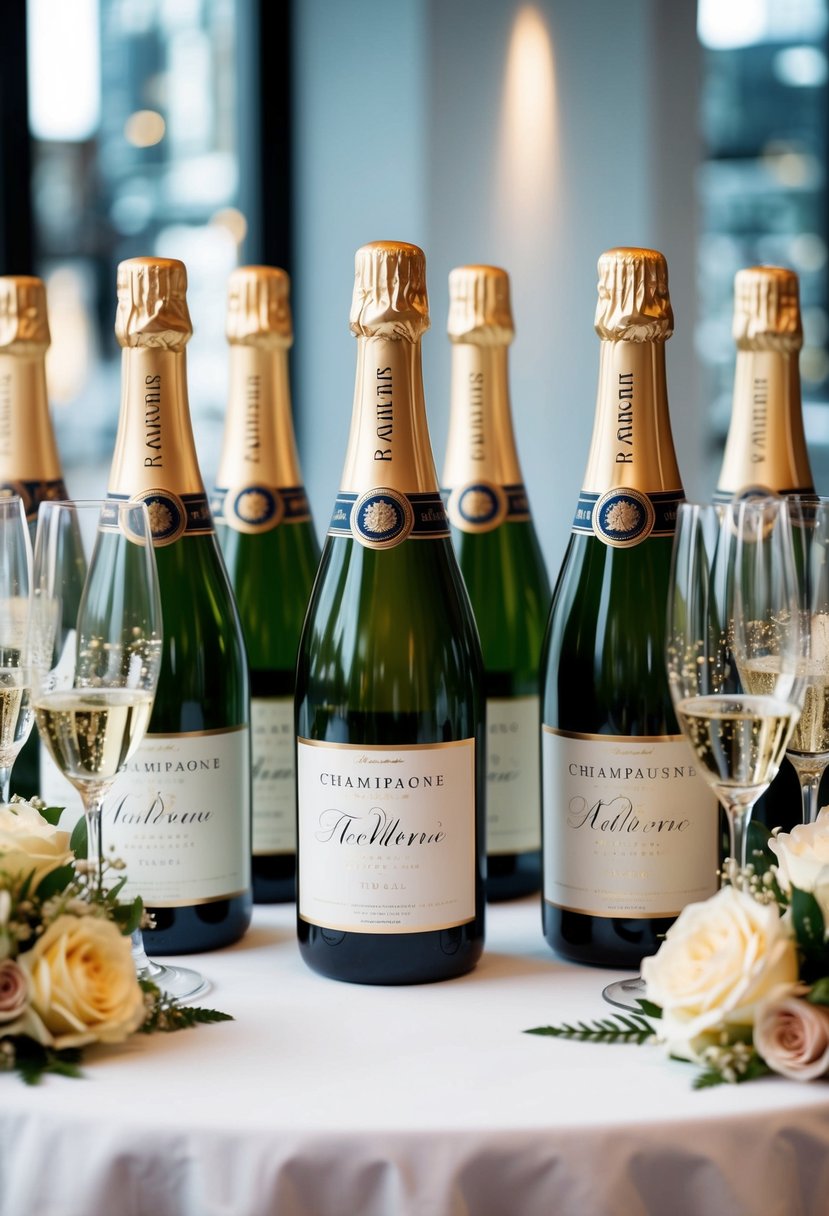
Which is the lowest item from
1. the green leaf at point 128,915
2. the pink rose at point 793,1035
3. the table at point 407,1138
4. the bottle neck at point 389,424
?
the table at point 407,1138

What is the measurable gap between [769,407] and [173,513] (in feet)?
1.90

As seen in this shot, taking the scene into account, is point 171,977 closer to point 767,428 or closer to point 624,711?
point 624,711

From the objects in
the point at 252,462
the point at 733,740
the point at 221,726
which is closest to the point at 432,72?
the point at 252,462

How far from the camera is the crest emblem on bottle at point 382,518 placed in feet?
4.20

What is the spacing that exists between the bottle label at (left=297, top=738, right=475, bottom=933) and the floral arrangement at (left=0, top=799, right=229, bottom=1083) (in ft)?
0.55

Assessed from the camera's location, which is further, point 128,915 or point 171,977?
point 171,977

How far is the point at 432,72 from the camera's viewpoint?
3.88m

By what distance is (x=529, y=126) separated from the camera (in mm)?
3994

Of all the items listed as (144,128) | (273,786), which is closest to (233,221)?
(144,128)

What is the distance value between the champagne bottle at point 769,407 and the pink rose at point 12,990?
2.33ft

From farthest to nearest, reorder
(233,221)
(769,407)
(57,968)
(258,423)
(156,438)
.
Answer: (233,221), (258,423), (769,407), (156,438), (57,968)

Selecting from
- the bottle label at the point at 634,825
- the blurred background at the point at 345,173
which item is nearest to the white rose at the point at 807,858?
the bottle label at the point at 634,825

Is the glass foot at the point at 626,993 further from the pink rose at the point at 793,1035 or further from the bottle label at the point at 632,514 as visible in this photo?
the bottle label at the point at 632,514

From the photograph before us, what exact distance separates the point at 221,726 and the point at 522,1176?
0.62 m
